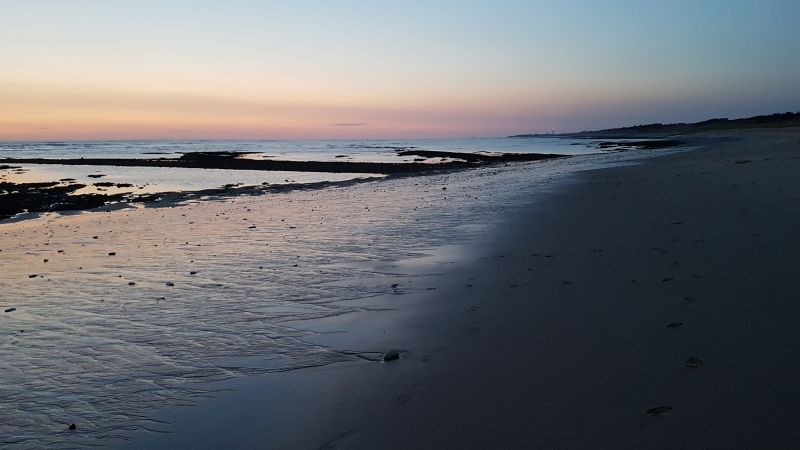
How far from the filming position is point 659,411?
11.4ft

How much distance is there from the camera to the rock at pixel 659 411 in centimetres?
344

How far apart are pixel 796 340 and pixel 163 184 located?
Result: 32.5m

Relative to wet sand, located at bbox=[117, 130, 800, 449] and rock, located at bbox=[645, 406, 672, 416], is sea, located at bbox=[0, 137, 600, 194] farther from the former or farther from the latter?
rock, located at bbox=[645, 406, 672, 416]

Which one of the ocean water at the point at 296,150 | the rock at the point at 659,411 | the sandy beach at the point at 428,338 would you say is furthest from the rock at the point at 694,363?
the ocean water at the point at 296,150

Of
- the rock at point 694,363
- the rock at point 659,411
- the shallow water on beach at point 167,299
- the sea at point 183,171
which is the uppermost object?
the sea at point 183,171

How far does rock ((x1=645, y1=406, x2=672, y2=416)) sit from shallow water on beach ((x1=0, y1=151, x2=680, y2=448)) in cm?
271

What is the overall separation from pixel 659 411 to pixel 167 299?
659 cm

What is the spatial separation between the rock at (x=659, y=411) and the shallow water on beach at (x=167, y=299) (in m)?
2.71

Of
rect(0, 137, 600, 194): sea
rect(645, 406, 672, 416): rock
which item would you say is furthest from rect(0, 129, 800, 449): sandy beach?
rect(0, 137, 600, 194): sea

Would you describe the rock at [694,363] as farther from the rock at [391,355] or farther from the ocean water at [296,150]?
the ocean water at [296,150]

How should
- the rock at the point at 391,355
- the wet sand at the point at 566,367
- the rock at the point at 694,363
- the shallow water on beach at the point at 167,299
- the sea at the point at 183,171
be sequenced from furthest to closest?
the sea at the point at 183,171
the rock at the point at 391,355
the shallow water on beach at the point at 167,299
the rock at the point at 694,363
the wet sand at the point at 566,367

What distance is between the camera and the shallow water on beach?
461cm

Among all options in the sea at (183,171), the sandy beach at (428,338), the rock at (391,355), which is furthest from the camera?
the sea at (183,171)

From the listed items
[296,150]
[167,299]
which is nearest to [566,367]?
[167,299]
